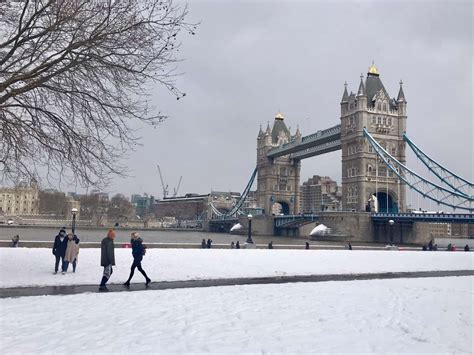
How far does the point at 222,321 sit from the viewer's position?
7.25 metres

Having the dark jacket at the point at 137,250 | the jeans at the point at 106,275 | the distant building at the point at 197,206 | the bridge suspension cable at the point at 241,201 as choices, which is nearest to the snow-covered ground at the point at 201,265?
the dark jacket at the point at 137,250

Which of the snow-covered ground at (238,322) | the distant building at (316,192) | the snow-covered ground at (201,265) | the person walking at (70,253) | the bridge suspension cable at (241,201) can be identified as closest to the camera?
the snow-covered ground at (238,322)

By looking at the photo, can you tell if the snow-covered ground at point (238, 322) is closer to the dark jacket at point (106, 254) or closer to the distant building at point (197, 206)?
the dark jacket at point (106, 254)

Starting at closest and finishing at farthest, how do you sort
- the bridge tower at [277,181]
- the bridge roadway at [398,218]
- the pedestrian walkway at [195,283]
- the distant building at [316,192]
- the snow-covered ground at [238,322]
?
1. the snow-covered ground at [238,322]
2. the pedestrian walkway at [195,283]
3. the bridge roadway at [398,218]
4. the bridge tower at [277,181]
5. the distant building at [316,192]

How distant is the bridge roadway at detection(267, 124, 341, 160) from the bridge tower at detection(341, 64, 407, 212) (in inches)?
252

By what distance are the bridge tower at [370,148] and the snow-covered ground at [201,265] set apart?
168 ft

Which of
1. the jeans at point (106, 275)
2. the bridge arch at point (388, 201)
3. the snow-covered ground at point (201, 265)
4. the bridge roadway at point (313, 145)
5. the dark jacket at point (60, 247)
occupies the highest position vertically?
the bridge roadway at point (313, 145)

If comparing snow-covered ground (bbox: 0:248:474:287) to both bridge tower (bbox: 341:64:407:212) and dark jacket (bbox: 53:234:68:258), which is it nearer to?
dark jacket (bbox: 53:234:68:258)

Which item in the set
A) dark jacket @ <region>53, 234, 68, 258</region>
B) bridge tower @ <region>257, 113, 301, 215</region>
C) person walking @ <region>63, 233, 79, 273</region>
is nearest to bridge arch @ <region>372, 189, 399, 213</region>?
bridge tower @ <region>257, 113, 301, 215</region>

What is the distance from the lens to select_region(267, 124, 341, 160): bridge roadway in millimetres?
83875

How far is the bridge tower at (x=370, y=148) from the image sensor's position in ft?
234

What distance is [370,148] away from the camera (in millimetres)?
73000

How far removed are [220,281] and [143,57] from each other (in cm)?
634

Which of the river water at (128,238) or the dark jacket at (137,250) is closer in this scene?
the dark jacket at (137,250)
